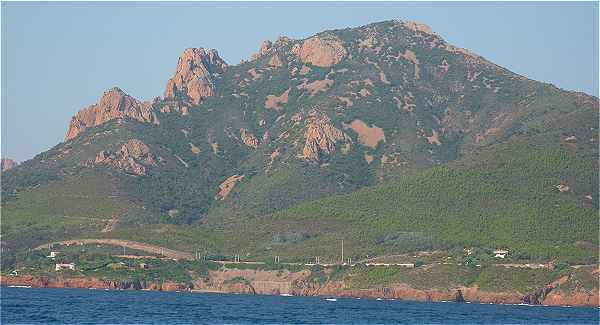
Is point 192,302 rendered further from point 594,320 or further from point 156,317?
point 594,320

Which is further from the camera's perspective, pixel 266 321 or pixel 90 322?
pixel 266 321

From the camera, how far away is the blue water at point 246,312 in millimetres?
147750

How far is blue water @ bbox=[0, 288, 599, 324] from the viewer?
5817 inches

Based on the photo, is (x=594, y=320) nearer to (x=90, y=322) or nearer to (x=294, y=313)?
(x=294, y=313)

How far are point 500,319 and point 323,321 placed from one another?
2748cm

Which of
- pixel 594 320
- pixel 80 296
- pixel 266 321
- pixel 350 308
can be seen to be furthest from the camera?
pixel 80 296

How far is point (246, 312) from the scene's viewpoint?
166125mm

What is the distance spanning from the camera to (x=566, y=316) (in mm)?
174000

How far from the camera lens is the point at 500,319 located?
166m

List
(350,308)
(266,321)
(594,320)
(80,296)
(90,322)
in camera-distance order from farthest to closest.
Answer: (80,296) < (350,308) < (594,320) < (266,321) < (90,322)

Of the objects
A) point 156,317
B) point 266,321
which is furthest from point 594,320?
point 156,317

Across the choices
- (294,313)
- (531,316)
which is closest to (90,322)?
(294,313)

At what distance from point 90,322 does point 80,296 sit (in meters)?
59.6

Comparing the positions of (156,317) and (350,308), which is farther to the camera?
(350,308)
